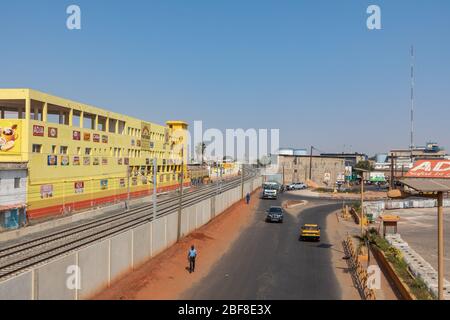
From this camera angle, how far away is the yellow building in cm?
4072

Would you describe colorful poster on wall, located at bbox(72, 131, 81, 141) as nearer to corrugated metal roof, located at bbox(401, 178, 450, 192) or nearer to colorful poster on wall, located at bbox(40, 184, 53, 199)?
colorful poster on wall, located at bbox(40, 184, 53, 199)

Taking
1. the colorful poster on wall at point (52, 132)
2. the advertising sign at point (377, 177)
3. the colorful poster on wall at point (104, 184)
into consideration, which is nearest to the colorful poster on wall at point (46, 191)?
the colorful poster on wall at point (52, 132)

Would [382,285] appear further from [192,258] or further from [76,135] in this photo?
[76,135]

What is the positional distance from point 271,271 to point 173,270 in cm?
571

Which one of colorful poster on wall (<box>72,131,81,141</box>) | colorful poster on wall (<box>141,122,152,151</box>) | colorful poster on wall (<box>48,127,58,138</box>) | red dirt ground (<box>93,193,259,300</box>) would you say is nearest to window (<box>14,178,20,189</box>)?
colorful poster on wall (<box>48,127,58,138</box>)

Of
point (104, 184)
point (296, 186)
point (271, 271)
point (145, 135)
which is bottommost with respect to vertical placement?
point (271, 271)

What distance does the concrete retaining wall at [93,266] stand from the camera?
13.7 metres

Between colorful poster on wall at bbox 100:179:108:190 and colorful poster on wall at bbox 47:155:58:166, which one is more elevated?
colorful poster on wall at bbox 47:155:58:166

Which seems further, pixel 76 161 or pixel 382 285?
pixel 76 161

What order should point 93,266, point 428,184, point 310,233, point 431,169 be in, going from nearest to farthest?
point 428,184 < point 431,169 < point 93,266 < point 310,233

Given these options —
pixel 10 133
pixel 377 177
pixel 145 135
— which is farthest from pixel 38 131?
pixel 377 177

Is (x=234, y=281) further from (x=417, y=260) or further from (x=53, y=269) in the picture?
(x=417, y=260)

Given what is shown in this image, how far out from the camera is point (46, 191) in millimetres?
42031

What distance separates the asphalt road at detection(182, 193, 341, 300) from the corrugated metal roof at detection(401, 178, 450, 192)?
7546 millimetres
